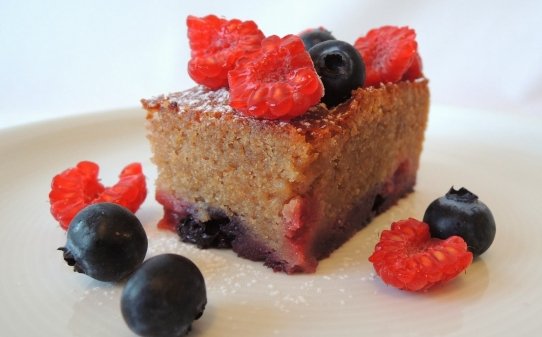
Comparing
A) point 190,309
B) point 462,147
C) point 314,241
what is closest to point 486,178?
point 462,147

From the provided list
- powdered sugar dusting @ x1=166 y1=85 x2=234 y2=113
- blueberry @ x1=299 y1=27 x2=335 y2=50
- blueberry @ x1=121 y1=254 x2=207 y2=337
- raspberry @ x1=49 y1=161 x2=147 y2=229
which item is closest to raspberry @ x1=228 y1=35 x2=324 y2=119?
powdered sugar dusting @ x1=166 y1=85 x2=234 y2=113

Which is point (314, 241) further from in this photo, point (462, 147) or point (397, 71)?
point (462, 147)

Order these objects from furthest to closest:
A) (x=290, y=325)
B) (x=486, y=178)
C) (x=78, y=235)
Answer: (x=486, y=178), (x=78, y=235), (x=290, y=325)

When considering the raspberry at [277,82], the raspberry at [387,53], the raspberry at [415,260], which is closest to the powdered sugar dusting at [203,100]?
the raspberry at [277,82]

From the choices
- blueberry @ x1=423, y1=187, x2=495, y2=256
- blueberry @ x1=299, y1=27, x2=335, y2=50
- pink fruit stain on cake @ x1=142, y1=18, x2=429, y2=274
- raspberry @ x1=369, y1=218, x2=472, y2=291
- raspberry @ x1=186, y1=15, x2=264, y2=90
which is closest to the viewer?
raspberry @ x1=369, y1=218, x2=472, y2=291

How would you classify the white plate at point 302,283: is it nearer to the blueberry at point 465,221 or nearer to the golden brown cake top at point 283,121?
the blueberry at point 465,221

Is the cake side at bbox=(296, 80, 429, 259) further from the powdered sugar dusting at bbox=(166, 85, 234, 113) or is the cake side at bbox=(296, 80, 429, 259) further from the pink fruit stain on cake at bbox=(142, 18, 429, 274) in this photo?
the powdered sugar dusting at bbox=(166, 85, 234, 113)

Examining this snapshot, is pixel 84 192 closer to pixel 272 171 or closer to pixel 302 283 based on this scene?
pixel 272 171
